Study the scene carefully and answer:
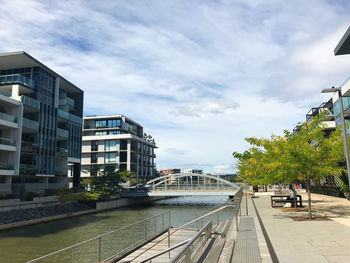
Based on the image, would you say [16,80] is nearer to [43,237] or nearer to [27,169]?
[27,169]

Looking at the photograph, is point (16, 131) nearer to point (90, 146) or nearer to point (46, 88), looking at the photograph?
point (46, 88)

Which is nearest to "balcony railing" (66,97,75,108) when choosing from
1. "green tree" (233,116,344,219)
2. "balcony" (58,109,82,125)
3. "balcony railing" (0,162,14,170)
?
"balcony" (58,109,82,125)

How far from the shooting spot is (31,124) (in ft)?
116

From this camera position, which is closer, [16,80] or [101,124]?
[16,80]

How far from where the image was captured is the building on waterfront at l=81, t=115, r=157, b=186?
231 ft

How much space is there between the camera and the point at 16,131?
1289 inches

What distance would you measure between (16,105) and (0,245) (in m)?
19.2

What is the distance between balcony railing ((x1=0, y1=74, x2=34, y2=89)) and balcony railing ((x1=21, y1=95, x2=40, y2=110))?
6.40 feet

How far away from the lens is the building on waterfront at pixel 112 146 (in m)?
70.5

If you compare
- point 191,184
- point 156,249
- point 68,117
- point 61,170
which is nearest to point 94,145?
point 68,117

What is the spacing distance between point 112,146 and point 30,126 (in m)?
36.4

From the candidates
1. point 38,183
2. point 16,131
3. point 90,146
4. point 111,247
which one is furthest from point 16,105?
point 90,146

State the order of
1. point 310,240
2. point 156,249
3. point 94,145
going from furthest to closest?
point 94,145
point 156,249
point 310,240

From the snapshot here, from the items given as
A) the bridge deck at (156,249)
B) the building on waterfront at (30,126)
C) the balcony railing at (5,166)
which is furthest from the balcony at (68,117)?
the bridge deck at (156,249)
